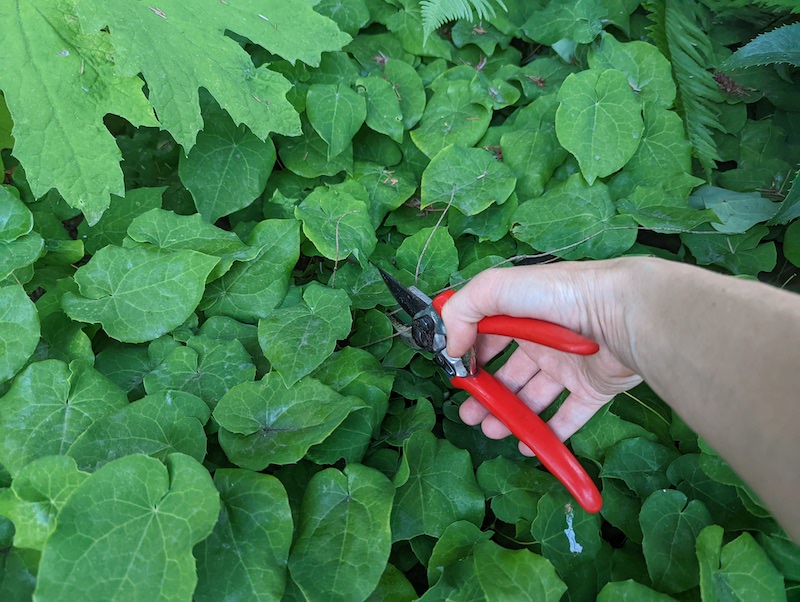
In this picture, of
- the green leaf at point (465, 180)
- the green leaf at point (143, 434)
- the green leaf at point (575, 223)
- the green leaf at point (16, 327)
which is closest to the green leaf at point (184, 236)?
the green leaf at point (16, 327)

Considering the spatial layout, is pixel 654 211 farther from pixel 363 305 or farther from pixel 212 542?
pixel 212 542

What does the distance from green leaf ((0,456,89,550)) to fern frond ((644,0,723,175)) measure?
172 centimetres

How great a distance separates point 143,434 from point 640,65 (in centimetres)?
164

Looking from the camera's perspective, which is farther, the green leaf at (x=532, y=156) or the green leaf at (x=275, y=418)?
the green leaf at (x=532, y=156)

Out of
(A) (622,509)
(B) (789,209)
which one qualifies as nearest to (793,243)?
(B) (789,209)

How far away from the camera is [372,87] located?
60.7 inches

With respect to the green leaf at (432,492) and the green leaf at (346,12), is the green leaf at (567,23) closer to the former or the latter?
the green leaf at (346,12)

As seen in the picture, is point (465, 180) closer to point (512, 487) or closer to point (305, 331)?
point (305, 331)

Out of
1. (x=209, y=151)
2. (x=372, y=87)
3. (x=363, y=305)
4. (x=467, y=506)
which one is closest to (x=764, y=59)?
(x=372, y=87)

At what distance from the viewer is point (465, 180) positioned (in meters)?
1.45

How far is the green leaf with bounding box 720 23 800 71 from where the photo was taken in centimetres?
139

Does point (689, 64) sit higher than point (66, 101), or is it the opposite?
point (66, 101)

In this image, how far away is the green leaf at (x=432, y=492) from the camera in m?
1.05

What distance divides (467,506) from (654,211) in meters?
0.88
